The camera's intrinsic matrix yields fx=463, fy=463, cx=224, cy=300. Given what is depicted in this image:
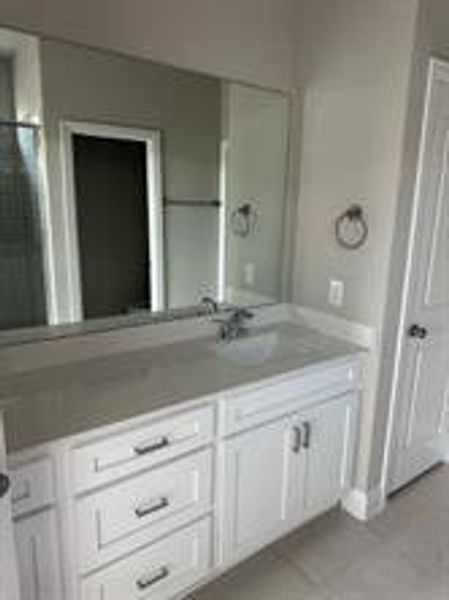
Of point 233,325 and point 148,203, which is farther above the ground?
point 148,203

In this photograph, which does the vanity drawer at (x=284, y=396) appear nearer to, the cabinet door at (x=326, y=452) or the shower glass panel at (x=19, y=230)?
the cabinet door at (x=326, y=452)

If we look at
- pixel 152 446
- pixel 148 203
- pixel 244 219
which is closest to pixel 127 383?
pixel 152 446

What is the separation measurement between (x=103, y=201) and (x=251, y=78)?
922 mm

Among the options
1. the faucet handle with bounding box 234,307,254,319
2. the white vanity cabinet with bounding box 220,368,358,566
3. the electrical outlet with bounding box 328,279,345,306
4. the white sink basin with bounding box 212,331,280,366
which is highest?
the electrical outlet with bounding box 328,279,345,306

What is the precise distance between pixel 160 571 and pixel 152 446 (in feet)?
1.58

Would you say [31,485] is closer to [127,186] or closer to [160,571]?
[160,571]

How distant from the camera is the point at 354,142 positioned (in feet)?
6.74

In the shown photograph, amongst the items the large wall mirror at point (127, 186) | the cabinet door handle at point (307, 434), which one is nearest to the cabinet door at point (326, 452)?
the cabinet door handle at point (307, 434)

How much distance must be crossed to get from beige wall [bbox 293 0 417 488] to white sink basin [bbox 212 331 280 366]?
0.34m

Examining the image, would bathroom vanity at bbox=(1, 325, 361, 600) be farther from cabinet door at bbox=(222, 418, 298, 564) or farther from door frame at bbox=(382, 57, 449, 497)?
door frame at bbox=(382, 57, 449, 497)

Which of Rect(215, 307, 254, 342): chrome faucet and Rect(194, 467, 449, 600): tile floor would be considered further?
Rect(215, 307, 254, 342): chrome faucet

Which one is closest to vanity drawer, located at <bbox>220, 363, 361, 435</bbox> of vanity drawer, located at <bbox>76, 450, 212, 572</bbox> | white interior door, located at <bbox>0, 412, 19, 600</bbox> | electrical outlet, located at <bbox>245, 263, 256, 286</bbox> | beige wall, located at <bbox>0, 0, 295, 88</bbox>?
vanity drawer, located at <bbox>76, 450, 212, 572</bbox>

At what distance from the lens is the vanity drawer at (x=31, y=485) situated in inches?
A: 47.2

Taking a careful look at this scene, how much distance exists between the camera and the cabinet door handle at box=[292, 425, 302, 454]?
186 centimetres
